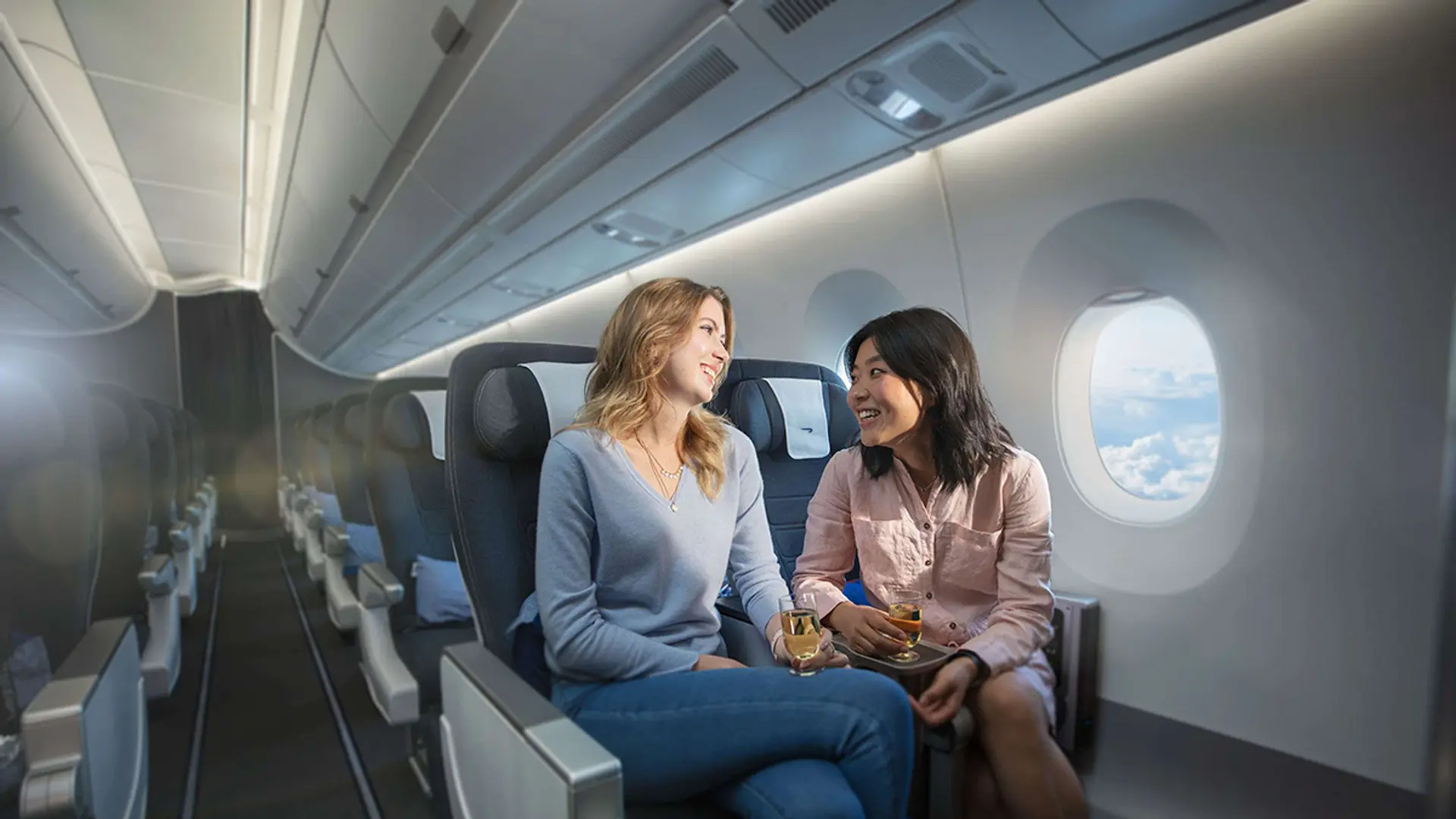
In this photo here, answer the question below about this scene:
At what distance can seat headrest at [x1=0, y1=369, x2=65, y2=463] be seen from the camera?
167cm

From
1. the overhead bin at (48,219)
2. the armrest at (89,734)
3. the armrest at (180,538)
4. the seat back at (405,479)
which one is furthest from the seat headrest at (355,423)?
the overhead bin at (48,219)

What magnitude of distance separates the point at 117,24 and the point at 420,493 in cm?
299

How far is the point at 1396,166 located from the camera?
1.79 metres

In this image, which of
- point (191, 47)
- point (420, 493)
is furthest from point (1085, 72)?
point (191, 47)

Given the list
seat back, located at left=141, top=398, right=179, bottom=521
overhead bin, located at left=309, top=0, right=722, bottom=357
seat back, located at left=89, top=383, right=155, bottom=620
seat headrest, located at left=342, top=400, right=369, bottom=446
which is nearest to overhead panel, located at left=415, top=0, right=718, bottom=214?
overhead bin, located at left=309, top=0, right=722, bottom=357

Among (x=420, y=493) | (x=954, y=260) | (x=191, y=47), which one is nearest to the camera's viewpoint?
(x=420, y=493)

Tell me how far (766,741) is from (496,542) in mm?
728

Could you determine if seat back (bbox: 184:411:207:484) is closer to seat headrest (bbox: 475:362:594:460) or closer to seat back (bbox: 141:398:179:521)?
seat back (bbox: 141:398:179:521)

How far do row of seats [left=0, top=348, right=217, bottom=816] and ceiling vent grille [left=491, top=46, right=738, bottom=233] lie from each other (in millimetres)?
1901

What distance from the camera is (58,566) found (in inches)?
72.6

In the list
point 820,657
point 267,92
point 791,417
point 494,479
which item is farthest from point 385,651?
point 267,92

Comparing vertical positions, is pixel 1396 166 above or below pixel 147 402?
above

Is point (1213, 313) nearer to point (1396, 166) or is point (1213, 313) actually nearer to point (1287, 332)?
point (1287, 332)

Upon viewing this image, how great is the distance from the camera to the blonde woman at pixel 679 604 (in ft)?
3.69
